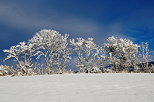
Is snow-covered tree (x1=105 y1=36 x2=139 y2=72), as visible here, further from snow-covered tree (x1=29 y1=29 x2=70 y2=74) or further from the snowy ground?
the snowy ground

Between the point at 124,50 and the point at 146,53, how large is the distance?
19.2 feet

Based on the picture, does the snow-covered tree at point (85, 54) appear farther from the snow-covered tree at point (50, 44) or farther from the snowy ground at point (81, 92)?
the snowy ground at point (81, 92)

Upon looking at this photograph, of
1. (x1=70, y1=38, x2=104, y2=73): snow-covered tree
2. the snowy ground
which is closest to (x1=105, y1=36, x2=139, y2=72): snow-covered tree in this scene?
(x1=70, y1=38, x2=104, y2=73): snow-covered tree

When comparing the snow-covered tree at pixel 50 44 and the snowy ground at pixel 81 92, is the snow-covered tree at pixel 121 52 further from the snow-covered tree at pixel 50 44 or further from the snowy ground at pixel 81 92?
the snowy ground at pixel 81 92

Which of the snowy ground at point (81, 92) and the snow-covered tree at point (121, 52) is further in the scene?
the snow-covered tree at point (121, 52)

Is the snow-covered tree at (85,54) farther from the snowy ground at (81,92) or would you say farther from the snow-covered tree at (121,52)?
the snowy ground at (81,92)

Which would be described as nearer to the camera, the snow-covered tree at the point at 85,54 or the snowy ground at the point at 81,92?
the snowy ground at the point at 81,92

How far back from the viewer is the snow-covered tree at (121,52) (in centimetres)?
3203

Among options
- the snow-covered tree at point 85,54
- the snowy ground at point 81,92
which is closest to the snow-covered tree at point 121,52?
the snow-covered tree at point 85,54

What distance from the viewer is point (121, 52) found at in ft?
109

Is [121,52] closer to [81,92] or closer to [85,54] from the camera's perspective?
[85,54]

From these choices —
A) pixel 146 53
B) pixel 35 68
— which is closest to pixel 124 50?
pixel 146 53

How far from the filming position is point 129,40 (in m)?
35.4

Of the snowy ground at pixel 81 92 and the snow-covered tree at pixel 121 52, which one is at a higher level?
the snow-covered tree at pixel 121 52
